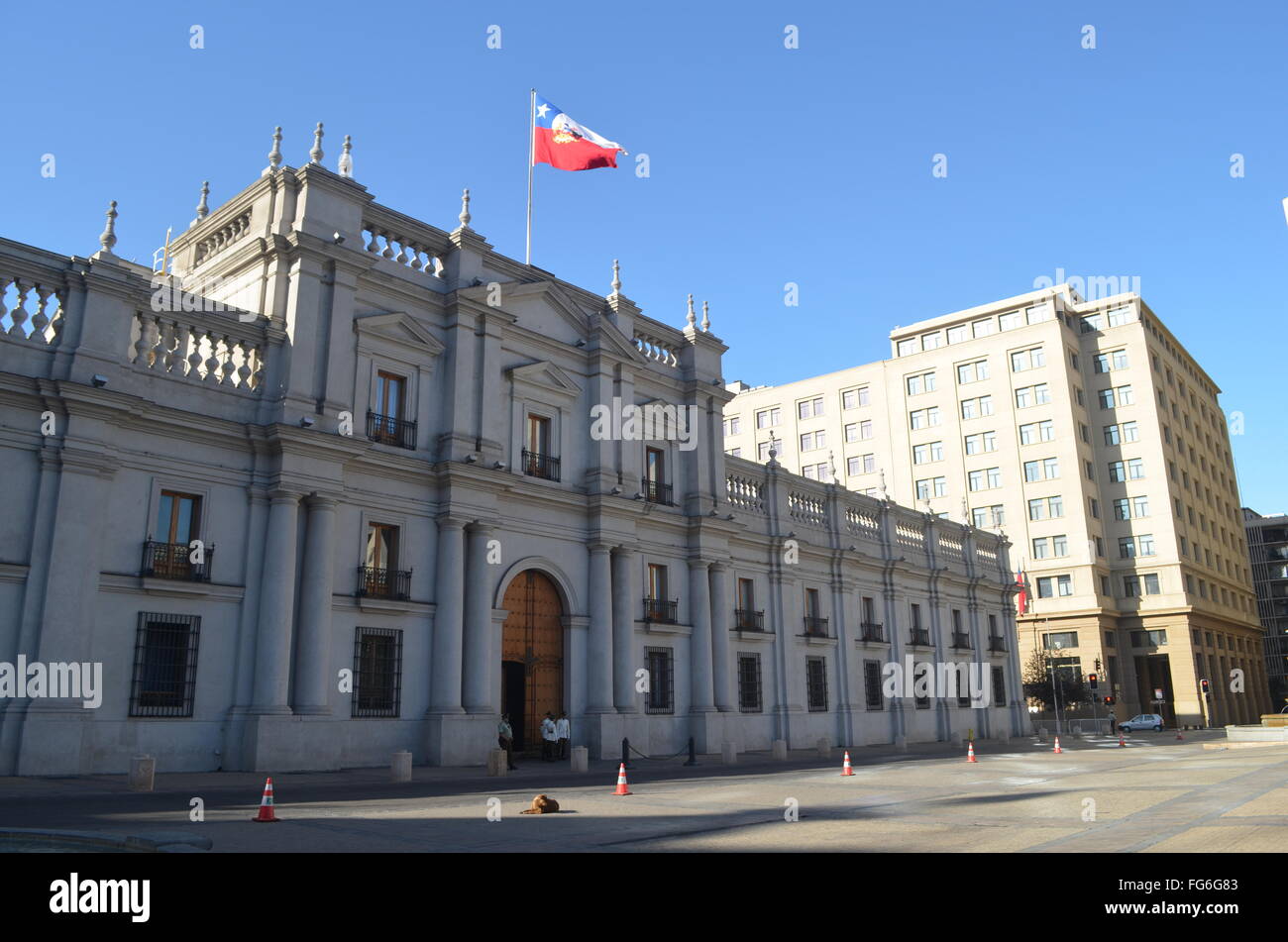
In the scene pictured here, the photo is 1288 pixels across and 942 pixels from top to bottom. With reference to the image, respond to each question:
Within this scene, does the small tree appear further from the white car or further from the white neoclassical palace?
the white neoclassical palace

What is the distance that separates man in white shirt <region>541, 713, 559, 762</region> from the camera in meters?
27.4

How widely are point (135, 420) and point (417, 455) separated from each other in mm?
7402

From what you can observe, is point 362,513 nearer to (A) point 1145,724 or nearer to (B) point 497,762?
(B) point 497,762

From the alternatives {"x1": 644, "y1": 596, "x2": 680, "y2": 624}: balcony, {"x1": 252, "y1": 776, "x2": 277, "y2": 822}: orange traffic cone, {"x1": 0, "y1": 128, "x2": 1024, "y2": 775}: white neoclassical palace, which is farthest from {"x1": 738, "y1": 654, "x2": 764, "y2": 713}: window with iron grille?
{"x1": 252, "y1": 776, "x2": 277, "y2": 822}: orange traffic cone

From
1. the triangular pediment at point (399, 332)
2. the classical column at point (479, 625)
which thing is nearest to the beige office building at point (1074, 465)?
the classical column at point (479, 625)

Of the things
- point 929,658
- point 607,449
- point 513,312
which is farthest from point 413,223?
point 929,658

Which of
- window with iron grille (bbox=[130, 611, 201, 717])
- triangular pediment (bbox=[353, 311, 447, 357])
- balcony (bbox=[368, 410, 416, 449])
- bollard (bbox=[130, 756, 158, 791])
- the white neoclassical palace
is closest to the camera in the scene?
bollard (bbox=[130, 756, 158, 791])

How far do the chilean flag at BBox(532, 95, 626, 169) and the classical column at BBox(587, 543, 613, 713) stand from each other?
12.3m

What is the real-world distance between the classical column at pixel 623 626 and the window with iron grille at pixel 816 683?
11.0 metres

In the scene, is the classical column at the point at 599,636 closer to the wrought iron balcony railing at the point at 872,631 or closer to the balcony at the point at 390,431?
the balcony at the point at 390,431

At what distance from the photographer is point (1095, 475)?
Result: 254 ft
